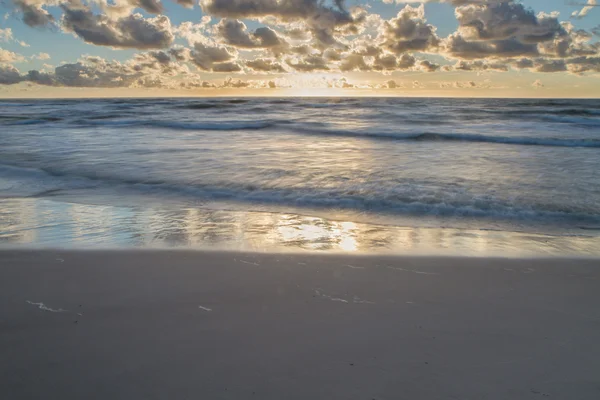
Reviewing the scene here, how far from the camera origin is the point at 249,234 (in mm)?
4398

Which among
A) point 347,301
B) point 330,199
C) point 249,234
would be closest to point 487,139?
point 330,199

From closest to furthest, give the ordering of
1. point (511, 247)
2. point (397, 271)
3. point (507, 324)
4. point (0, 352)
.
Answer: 1. point (0, 352)
2. point (507, 324)
3. point (397, 271)
4. point (511, 247)

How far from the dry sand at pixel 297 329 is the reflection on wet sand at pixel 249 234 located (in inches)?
17.1

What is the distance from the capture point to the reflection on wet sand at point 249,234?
3.96 meters

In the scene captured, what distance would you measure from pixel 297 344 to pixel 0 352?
1496 millimetres

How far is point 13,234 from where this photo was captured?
4.31 meters

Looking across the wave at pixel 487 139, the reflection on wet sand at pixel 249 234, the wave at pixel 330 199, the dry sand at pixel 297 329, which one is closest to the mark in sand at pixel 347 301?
the dry sand at pixel 297 329

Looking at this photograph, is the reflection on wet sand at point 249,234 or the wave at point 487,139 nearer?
the reflection on wet sand at point 249,234

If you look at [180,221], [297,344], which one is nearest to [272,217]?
[180,221]

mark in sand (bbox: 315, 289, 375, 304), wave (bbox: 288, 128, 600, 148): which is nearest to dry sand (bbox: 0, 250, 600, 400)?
mark in sand (bbox: 315, 289, 375, 304)

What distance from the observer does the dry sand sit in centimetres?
193

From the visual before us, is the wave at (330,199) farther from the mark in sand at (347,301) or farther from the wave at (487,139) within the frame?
the wave at (487,139)

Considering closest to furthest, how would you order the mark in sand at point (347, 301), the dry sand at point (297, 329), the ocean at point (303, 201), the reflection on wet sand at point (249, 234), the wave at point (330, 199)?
the dry sand at point (297, 329) → the mark in sand at point (347, 301) → the reflection on wet sand at point (249, 234) → the ocean at point (303, 201) → the wave at point (330, 199)

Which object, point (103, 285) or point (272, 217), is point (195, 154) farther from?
point (103, 285)
